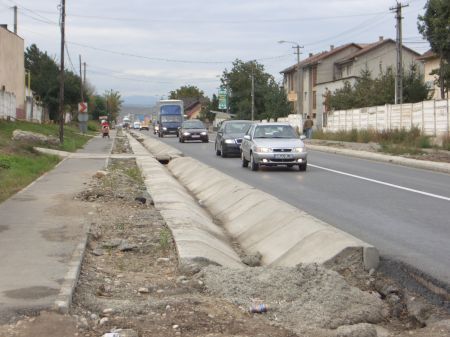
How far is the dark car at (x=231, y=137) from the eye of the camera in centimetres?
2947

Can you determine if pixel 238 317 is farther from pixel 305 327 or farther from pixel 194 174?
pixel 194 174

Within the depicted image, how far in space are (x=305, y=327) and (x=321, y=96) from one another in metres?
76.3

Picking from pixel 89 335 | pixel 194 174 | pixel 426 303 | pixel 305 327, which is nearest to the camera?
pixel 89 335

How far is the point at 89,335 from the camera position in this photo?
17.7 ft

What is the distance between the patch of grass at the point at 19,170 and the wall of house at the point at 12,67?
25678mm

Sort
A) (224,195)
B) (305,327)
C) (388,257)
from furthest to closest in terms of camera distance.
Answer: (224,195) → (388,257) → (305,327)

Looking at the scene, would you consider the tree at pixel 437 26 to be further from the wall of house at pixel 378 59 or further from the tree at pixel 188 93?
the tree at pixel 188 93

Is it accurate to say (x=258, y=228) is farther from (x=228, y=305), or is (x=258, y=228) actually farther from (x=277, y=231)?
(x=228, y=305)

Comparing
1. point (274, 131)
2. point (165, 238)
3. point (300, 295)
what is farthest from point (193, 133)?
point (300, 295)

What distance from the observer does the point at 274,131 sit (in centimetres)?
2303

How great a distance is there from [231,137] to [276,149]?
7897 millimetres

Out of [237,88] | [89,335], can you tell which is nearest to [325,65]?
[237,88]

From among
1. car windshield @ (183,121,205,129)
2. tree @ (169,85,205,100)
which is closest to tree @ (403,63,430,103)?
car windshield @ (183,121,205,129)

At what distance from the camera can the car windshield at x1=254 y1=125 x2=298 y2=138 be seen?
22869 mm
